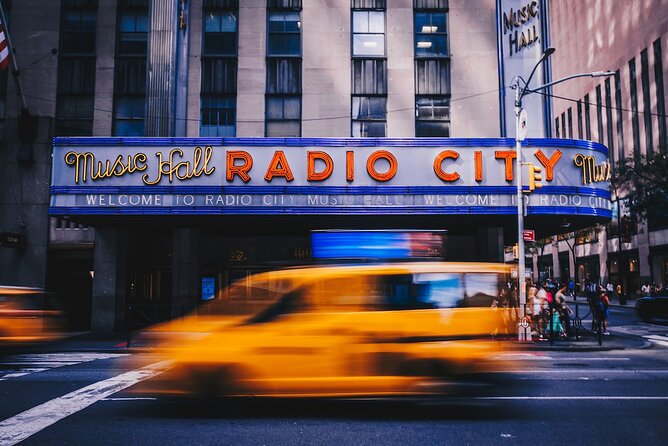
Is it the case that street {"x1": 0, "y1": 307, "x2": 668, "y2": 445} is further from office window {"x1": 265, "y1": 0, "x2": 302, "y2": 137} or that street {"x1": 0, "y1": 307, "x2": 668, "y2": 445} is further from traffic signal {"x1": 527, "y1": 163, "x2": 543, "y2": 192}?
office window {"x1": 265, "y1": 0, "x2": 302, "y2": 137}

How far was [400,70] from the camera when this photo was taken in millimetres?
22641

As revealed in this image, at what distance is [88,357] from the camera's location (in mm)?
14156

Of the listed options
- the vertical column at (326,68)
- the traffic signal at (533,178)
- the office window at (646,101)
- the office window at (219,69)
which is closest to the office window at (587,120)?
the office window at (646,101)

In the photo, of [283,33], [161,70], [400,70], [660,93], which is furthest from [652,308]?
[660,93]

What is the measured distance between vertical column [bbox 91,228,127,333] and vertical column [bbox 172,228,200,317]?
6.93ft

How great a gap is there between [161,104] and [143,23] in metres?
4.30

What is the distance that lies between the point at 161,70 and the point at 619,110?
49383 mm

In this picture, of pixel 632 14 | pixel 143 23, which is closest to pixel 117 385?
pixel 143 23

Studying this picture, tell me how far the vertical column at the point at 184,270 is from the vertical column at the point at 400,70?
29.8 ft

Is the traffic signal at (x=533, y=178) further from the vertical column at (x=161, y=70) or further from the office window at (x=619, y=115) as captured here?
the office window at (x=619, y=115)

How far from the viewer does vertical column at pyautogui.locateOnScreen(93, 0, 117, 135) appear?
73.7 ft

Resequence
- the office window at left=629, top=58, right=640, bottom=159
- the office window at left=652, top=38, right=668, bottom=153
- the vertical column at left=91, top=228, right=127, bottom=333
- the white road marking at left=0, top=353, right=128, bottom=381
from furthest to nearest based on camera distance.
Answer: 1. the office window at left=629, top=58, right=640, bottom=159
2. the office window at left=652, top=38, right=668, bottom=153
3. the vertical column at left=91, top=228, right=127, bottom=333
4. the white road marking at left=0, top=353, right=128, bottom=381

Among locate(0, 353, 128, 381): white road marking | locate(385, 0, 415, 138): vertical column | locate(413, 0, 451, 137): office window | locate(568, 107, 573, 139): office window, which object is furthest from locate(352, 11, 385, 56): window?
locate(568, 107, 573, 139): office window

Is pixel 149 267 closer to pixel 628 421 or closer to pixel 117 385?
pixel 117 385
